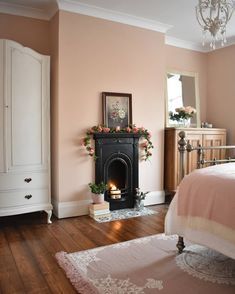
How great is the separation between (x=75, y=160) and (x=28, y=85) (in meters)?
1.12

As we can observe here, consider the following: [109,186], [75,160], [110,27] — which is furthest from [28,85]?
[109,186]

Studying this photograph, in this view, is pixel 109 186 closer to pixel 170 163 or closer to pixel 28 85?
pixel 170 163

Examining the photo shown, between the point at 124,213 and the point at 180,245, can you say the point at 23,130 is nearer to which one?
the point at 124,213

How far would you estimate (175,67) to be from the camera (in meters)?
5.13

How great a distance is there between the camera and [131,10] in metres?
3.89

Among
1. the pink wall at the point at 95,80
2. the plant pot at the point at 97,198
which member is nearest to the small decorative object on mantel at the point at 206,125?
the pink wall at the point at 95,80

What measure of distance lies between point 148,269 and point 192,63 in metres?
4.15

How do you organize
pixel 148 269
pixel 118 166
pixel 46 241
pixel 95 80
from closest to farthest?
pixel 148 269
pixel 46 241
pixel 95 80
pixel 118 166

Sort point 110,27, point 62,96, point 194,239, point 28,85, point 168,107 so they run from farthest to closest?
point 168,107, point 110,27, point 62,96, point 28,85, point 194,239

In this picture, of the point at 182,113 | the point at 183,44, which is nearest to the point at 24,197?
the point at 182,113

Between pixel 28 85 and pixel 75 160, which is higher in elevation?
pixel 28 85

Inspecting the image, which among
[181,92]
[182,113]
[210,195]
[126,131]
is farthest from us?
[181,92]

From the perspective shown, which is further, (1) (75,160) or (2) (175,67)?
(2) (175,67)

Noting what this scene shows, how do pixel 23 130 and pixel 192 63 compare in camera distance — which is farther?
pixel 192 63
